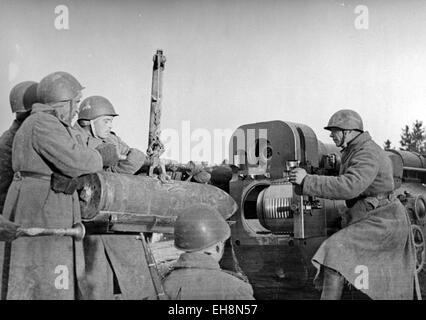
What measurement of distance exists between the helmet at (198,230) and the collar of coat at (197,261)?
0.46ft

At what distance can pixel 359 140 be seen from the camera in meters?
5.25

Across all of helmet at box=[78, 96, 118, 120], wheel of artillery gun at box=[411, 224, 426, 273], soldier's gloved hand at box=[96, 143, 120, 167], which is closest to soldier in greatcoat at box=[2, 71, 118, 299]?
soldier's gloved hand at box=[96, 143, 120, 167]

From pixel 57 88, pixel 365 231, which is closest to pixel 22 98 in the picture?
pixel 57 88

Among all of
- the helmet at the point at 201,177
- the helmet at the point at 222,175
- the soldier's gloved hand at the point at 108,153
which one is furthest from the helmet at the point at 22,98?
the helmet at the point at 222,175

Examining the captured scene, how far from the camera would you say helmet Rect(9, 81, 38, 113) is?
523 centimetres

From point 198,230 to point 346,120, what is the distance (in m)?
2.32

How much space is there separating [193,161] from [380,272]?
91.4 inches

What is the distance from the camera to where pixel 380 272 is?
5051mm

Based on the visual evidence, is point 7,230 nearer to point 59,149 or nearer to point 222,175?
point 59,149

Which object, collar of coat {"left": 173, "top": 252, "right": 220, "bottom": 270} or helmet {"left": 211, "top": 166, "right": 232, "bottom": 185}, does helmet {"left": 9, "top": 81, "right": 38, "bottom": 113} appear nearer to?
helmet {"left": 211, "top": 166, "right": 232, "bottom": 185}

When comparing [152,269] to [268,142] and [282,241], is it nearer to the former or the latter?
[282,241]

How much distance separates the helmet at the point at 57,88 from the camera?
451 cm
